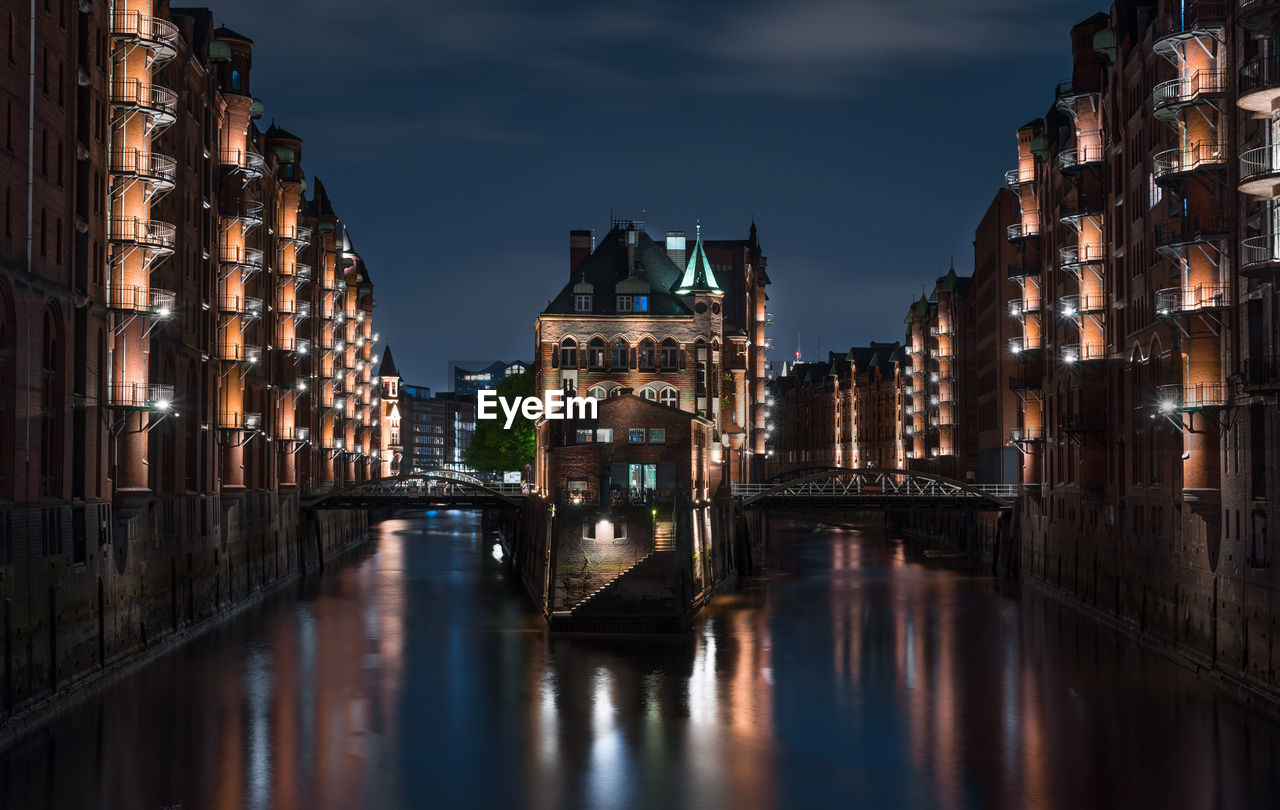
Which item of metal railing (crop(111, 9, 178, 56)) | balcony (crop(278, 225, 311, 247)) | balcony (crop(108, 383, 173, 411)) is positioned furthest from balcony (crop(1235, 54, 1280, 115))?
balcony (crop(278, 225, 311, 247))

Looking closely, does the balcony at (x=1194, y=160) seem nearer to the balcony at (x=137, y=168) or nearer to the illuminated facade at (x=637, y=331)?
the balcony at (x=137, y=168)

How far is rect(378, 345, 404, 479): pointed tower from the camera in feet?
512

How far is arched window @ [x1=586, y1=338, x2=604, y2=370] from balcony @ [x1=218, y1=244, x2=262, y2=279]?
24.4 meters

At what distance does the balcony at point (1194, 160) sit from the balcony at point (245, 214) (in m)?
41.9

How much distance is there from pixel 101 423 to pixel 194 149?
19.0m

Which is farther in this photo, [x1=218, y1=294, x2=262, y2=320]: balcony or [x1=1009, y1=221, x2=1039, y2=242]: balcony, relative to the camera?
[x1=1009, y1=221, x2=1039, y2=242]: balcony

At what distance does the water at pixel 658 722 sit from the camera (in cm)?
3447

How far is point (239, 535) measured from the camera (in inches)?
2734

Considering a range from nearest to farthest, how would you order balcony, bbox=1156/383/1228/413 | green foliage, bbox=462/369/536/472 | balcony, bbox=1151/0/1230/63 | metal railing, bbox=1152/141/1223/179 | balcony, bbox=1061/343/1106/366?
balcony, bbox=1151/0/1230/63 → metal railing, bbox=1152/141/1223/179 → balcony, bbox=1156/383/1228/413 → balcony, bbox=1061/343/1106/366 → green foliage, bbox=462/369/536/472

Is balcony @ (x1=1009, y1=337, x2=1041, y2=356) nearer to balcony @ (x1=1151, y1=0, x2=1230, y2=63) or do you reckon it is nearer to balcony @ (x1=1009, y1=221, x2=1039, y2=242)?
balcony @ (x1=1009, y1=221, x2=1039, y2=242)

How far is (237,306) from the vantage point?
221 feet

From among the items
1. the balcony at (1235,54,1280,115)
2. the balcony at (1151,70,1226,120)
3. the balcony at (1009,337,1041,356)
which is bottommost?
the balcony at (1009,337,1041,356)

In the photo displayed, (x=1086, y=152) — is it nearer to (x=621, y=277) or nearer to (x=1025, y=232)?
(x=1025, y=232)

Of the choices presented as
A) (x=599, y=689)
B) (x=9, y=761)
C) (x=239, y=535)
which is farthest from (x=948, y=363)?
(x=9, y=761)
